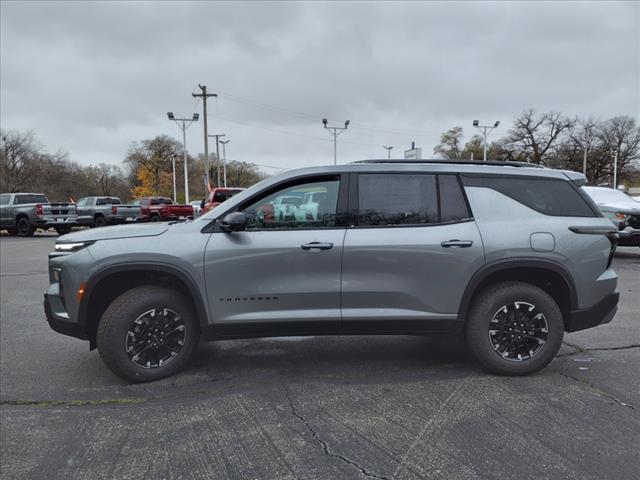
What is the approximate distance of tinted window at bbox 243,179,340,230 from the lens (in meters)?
3.85

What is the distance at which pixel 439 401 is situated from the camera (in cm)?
356

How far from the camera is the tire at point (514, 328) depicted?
391 centimetres

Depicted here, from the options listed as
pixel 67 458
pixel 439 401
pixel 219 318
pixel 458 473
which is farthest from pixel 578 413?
pixel 67 458

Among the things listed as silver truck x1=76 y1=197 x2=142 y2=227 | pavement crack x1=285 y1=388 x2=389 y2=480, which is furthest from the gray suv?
silver truck x1=76 y1=197 x2=142 y2=227

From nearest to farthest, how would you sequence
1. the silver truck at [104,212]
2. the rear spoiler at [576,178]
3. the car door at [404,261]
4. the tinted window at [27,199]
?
the car door at [404,261], the rear spoiler at [576,178], the tinted window at [27,199], the silver truck at [104,212]

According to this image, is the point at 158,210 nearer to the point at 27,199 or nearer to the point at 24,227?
the point at 27,199

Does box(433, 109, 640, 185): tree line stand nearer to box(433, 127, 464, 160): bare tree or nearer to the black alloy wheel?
box(433, 127, 464, 160): bare tree

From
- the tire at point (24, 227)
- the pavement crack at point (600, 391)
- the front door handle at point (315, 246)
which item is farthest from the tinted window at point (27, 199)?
the pavement crack at point (600, 391)

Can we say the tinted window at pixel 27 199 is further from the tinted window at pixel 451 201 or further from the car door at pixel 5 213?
the tinted window at pixel 451 201

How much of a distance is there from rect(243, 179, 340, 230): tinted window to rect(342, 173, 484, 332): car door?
0.61ft

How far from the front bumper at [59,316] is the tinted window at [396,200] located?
2.49 metres

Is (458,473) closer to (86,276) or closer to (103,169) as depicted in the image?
(86,276)

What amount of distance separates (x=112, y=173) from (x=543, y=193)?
3369 inches

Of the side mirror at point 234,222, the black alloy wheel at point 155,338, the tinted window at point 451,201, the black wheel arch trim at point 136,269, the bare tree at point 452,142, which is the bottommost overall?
the black alloy wheel at point 155,338
